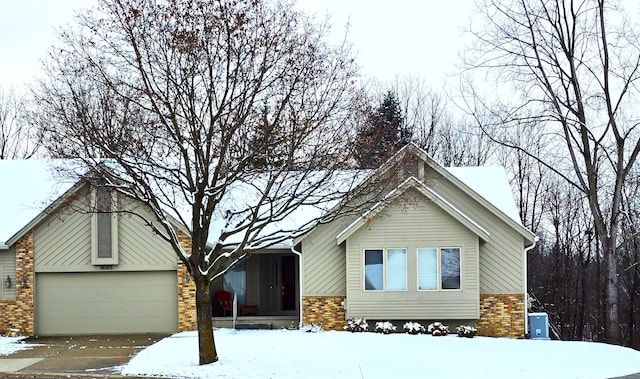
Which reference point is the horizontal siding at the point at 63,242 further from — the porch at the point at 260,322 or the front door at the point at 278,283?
the front door at the point at 278,283

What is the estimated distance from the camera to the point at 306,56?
1509cm

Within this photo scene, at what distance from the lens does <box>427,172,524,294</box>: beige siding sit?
21531 mm

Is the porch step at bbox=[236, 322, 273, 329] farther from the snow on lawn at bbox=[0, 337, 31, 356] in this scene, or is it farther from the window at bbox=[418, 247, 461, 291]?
the snow on lawn at bbox=[0, 337, 31, 356]

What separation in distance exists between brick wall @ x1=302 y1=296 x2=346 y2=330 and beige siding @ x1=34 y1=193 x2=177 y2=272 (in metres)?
4.04

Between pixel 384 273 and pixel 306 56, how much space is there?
818 centimetres

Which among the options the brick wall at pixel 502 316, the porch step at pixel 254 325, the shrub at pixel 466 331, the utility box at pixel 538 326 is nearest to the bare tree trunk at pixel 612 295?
the utility box at pixel 538 326

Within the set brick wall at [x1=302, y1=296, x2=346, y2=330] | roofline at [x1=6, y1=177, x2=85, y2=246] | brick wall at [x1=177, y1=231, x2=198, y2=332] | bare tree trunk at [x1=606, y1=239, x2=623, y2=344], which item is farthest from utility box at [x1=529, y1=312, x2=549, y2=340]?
roofline at [x1=6, y1=177, x2=85, y2=246]

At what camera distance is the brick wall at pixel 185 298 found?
21766 millimetres

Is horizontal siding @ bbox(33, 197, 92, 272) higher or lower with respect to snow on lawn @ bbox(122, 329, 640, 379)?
higher

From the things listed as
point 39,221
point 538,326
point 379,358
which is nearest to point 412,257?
point 538,326

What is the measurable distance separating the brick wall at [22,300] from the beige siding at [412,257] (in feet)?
30.1

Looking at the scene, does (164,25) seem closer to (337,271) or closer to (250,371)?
(250,371)

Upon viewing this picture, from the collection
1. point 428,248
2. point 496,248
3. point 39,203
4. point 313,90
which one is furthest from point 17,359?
point 496,248

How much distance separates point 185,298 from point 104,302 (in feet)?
8.19
